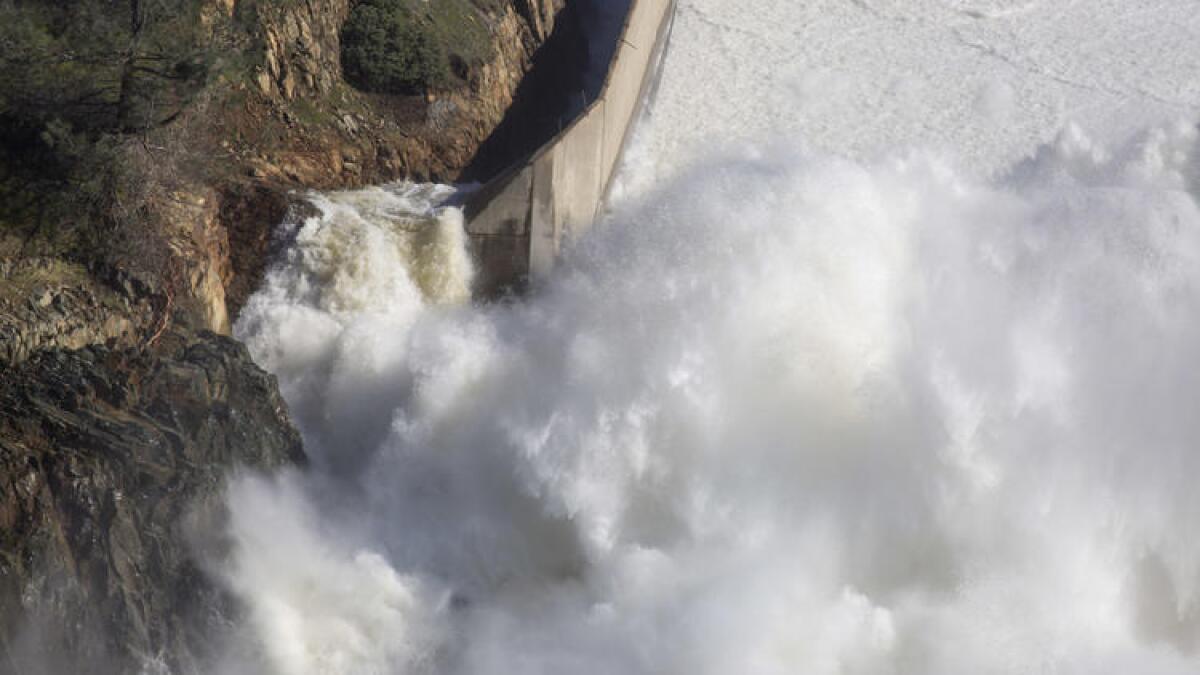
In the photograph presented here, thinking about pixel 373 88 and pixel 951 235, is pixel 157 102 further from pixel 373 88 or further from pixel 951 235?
pixel 951 235

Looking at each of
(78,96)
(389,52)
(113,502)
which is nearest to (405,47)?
(389,52)

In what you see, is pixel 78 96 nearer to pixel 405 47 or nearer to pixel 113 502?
pixel 113 502

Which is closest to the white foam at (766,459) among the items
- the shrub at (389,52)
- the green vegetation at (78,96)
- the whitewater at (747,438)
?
the whitewater at (747,438)

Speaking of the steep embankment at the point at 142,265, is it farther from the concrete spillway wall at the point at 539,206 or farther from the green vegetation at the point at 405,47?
the concrete spillway wall at the point at 539,206

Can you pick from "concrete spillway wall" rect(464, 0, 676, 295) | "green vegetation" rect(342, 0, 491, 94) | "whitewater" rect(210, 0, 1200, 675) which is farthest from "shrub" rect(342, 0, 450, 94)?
"concrete spillway wall" rect(464, 0, 676, 295)

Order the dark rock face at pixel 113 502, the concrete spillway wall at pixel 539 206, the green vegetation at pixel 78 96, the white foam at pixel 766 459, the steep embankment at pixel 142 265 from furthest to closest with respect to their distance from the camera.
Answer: the concrete spillway wall at pixel 539 206 < the green vegetation at pixel 78 96 < the white foam at pixel 766 459 < the steep embankment at pixel 142 265 < the dark rock face at pixel 113 502

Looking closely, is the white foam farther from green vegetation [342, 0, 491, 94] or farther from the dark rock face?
green vegetation [342, 0, 491, 94]

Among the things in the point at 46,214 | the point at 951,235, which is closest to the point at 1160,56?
the point at 951,235

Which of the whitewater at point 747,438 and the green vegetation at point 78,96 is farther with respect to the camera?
the green vegetation at point 78,96
